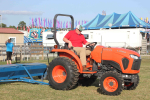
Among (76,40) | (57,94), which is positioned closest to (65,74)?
(57,94)

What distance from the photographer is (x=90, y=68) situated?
250 inches

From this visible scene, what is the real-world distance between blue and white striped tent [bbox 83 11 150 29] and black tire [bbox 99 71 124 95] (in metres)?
33.3

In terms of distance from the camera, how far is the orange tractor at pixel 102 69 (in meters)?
5.63

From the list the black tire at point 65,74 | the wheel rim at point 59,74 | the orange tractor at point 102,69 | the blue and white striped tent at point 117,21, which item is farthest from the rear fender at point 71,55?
the blue and white striped tent at point 117,21

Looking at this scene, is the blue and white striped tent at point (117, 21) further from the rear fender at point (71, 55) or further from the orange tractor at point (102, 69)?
the orange tractor at point (102, 69)

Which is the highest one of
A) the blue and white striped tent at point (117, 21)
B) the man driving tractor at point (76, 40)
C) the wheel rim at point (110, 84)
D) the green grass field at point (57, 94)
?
the blue and white striped tent at point (117, 21)

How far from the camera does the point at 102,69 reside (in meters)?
6.08

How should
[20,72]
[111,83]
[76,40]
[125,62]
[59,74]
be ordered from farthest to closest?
1. [20,72]
2. [76,40]
3. [59,74]
4. [125,62]
5. [111,83]

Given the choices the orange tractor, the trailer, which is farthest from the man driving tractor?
the trailer

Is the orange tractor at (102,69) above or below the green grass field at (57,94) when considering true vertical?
above

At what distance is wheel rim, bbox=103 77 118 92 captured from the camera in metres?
5.57

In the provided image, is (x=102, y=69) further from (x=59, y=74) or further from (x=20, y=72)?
(x=20, y=72)

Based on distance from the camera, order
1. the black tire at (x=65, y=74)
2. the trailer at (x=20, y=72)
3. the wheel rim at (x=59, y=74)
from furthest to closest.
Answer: the trailer at (x=20, y=72)
the wheel rim at (x=59, y=74)
the black tire at (x=65, y=74)

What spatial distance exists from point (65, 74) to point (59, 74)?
199 millimetres
